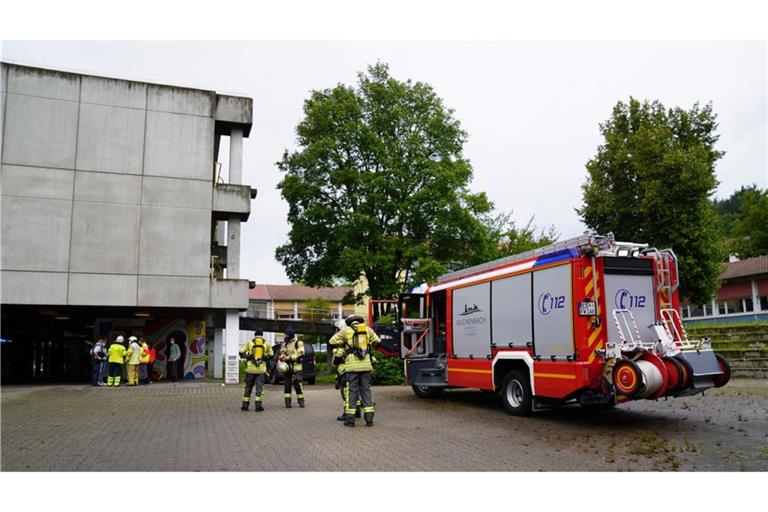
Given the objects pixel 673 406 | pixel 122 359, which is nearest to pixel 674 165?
pixel 673 406

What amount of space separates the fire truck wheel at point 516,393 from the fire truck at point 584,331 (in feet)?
0.06

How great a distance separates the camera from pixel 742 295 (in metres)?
35.3

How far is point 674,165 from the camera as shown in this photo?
23.9 m

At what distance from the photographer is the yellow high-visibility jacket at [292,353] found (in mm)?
12609

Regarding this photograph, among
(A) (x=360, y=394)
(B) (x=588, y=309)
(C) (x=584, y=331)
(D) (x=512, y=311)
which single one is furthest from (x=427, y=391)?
(B) (x=588, y=309)

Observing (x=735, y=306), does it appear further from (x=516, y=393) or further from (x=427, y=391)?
(x=516, y=393)

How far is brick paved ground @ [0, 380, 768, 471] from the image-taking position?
23.7ft

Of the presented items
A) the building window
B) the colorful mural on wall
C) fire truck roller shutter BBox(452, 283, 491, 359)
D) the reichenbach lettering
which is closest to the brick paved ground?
fire truck roller shutter BBox(452, 283, 491, 359)

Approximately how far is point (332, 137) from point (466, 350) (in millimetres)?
18191

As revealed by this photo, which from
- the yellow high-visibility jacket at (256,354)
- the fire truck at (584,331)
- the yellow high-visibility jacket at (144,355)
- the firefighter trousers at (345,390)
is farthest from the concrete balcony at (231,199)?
the fire truck at (584,331)

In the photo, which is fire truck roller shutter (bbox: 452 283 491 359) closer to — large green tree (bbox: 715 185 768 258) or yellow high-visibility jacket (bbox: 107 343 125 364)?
yellow high-visibility jacket (bbox: 107 343 125 364)

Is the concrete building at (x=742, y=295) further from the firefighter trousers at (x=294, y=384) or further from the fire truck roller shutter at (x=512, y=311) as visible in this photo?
the firefighter trousers at (x=294, y=384)

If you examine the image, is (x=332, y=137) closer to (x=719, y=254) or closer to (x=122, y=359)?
(x=122, y=359)

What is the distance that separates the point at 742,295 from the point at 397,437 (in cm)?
3365
